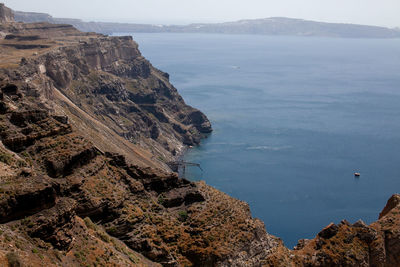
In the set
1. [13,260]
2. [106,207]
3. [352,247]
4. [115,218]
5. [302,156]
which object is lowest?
[302,156]

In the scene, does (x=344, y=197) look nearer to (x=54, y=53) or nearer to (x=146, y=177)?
(x=146, y=177)

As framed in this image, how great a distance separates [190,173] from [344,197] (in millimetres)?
34945

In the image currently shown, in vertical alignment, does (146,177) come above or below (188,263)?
above

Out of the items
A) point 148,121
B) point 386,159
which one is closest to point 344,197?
point 386,159

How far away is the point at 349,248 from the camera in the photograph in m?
32.3

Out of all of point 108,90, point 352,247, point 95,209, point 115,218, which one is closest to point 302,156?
point 108,90

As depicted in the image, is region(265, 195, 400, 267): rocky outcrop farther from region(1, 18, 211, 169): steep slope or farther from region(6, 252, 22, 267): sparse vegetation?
region(1, 18, 211, 169): steep slope

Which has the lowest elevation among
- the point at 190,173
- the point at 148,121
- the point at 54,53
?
the point at 190,173

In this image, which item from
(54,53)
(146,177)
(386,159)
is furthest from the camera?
(386,159)

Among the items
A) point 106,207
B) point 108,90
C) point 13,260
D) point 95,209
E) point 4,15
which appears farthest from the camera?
point 4,15

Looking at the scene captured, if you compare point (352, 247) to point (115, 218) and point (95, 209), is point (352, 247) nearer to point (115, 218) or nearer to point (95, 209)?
point (115, 218)

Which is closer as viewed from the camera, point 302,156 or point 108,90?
point 108,90

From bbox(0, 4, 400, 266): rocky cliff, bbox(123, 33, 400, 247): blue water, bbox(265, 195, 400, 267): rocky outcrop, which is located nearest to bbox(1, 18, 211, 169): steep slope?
bbox(123, 33, 400, 247): blue water

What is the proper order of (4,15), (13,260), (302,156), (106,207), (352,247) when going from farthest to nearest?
(4,15) < (302,156) < (352,247) < (106,207) < (13,260)
